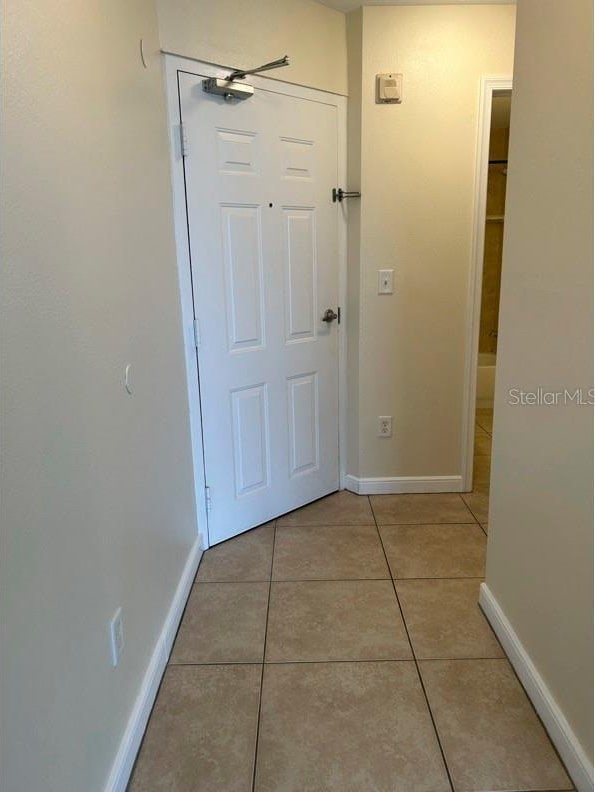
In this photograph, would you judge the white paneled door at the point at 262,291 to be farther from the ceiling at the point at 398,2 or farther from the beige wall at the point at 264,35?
the ceiling at the point at 398,2

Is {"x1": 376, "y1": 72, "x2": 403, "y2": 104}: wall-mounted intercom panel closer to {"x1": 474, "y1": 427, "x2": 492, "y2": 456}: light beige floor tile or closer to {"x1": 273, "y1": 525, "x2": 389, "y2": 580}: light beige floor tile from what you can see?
{"x1": 273, "y1": 525, "x2": 389, "y2": 580}: light beige floor tile

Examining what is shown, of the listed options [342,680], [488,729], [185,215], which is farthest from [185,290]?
[488,729]

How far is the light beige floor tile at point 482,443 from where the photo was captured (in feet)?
12.4

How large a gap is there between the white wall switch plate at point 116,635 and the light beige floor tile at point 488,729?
91 cm

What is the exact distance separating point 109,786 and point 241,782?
12.9 inches

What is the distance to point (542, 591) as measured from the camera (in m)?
1.60

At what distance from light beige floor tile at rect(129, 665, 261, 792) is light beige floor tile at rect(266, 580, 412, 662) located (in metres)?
0.19

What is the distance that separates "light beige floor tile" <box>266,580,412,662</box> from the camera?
6.23ft

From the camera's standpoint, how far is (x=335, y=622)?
6.73 ft

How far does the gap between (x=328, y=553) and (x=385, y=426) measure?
0.81 meters

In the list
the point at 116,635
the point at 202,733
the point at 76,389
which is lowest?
the point at 202,733

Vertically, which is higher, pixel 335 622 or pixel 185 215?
pixel 185 215

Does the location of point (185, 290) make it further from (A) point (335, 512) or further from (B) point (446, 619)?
(B) point (446, 619)

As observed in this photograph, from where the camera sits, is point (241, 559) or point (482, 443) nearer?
point (241, 559)
